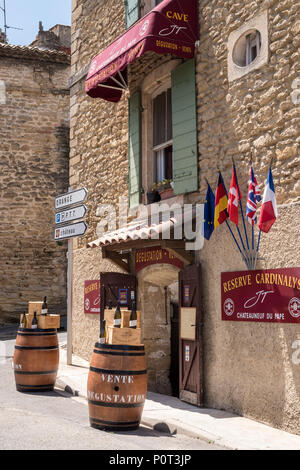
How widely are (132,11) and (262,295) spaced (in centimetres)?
558

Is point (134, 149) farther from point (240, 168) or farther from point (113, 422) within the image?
point (113, 422)

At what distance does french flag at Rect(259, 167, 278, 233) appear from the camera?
6.05m

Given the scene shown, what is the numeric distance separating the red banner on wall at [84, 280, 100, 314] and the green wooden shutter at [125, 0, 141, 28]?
4.52m

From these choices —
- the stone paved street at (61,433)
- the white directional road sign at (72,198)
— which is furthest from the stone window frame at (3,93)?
the stone paved street at (61,433)

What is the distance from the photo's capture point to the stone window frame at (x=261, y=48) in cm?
682

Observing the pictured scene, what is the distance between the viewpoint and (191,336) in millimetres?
7543

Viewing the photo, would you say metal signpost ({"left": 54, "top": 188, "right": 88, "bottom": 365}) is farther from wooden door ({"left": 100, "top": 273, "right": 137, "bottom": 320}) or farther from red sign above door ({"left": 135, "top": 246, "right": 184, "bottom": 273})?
red sign above door ({"left": 135, "top": 246, "right": 184, "bottom": 273})

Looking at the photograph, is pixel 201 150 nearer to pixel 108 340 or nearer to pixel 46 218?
pixel 108 340

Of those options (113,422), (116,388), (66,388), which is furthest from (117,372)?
(66,388)

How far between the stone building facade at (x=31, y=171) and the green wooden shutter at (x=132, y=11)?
338 inches

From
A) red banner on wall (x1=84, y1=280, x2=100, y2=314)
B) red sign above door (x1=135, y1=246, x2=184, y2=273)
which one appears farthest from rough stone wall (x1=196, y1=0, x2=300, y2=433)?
red banner on wall (x1=84, y1=280, x2=100, y2=314)

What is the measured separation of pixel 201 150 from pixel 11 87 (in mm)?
11470

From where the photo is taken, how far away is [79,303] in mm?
11328

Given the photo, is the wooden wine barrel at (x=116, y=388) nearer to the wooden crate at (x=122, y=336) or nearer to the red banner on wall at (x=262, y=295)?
the wooden crate at (x=122, y=336)
